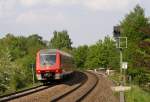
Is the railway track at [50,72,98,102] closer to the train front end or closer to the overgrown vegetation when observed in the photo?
the train front end

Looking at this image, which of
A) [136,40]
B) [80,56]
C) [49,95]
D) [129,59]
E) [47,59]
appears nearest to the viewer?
[49,95]

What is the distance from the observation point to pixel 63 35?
647 feet

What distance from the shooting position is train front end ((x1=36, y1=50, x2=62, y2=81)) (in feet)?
134

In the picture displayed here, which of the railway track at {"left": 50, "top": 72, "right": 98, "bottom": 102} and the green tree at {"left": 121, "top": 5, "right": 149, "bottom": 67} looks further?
the green tree at {"left": 121, "top": 5, "right": 149, "bottom": 67}

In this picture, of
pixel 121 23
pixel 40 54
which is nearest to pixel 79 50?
pixel 121 23

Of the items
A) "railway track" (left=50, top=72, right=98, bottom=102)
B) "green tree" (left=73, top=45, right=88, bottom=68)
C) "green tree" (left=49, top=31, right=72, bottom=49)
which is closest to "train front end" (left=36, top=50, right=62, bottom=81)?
"railway track" (left=50, top=72, right=98, bottom=102)

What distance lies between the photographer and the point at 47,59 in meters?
41.2

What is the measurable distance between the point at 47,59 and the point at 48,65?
1.75 ft

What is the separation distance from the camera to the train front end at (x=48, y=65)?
40.9 metres

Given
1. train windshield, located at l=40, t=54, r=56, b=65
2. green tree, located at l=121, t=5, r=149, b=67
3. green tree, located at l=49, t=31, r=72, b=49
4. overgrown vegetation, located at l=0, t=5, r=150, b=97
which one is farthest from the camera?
green tree, located at l=49, t=31, r=72, b=49

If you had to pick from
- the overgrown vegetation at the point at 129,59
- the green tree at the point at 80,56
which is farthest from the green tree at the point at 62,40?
the overgrown vegetation at the point at 129,59

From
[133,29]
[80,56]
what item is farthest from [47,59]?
[80,56]

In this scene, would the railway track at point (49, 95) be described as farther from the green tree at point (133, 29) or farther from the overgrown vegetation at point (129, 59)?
the green tree at point (133, 29)

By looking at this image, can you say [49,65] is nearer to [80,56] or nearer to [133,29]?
[133,29]
